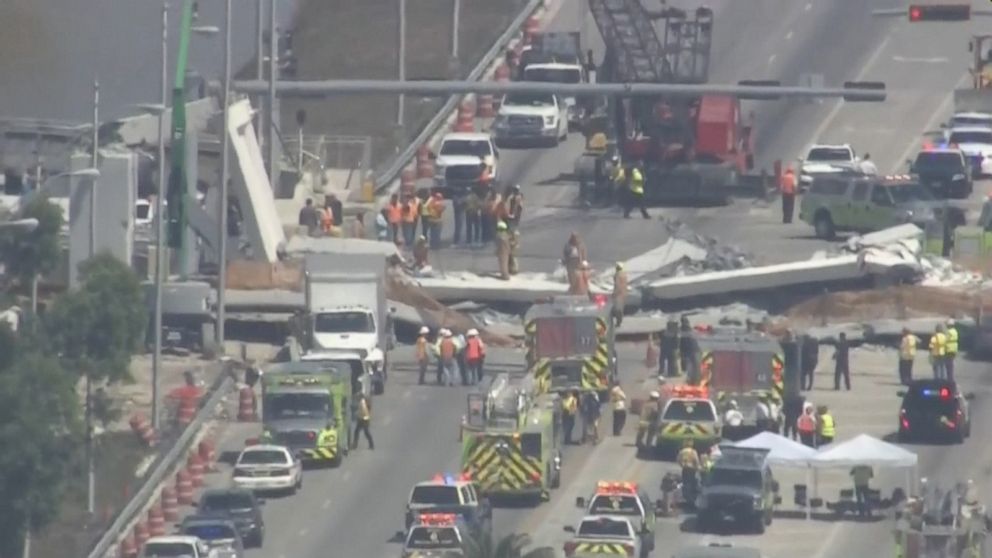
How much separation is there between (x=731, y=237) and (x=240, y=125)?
13085 mm

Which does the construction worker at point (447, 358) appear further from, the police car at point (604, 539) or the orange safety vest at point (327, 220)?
the police car at point (604, 539)

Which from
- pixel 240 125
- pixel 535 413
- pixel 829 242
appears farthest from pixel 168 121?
pixel 535 413

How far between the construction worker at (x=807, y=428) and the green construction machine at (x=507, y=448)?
5.58m

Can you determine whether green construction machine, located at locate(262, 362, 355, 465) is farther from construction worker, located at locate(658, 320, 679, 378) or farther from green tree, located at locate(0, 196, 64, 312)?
construction worker, located at locate(658, 320, 679, 378)

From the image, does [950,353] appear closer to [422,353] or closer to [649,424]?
[649,424]

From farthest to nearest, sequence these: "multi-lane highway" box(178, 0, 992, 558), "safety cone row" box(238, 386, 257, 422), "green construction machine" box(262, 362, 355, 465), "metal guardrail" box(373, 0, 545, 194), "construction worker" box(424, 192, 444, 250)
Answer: "metal guardrail" box(373, 0, 545, 194) < "construction worker" box(424, 192, 444, 250) < "safety cone row" box(238, 386, 257, 422) < "green construction machine" box(262, 362, 355, 465) < "multi-lane highway" box(178, 0, 992, 558)

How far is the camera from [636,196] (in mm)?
102625

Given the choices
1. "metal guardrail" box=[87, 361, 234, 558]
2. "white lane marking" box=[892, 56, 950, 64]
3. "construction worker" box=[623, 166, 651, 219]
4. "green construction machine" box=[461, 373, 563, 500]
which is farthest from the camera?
"white lane marking" box=[892, 56, 950, 64]

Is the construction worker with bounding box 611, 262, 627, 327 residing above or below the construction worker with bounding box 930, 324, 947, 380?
above

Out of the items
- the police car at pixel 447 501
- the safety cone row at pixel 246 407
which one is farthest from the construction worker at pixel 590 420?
the police car at pixel 447 501

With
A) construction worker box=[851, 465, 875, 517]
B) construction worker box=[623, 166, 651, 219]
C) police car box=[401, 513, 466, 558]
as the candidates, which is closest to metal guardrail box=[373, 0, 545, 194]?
construction worker box=[623, 166, 651, 219]

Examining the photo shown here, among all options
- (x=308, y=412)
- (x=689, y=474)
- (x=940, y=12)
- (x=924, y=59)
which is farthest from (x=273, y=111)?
(x=689, y=474)

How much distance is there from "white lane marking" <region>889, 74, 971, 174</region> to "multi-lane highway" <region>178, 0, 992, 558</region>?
9 cm

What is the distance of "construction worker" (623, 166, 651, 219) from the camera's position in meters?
102
